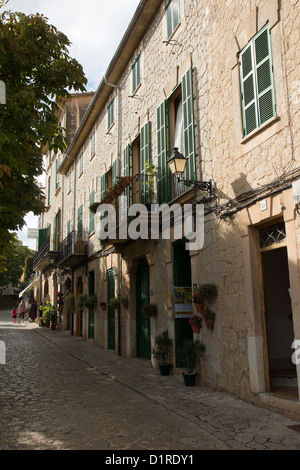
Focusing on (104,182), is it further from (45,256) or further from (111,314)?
(45,256)

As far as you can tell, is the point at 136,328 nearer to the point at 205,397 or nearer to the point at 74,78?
the point at 205,397

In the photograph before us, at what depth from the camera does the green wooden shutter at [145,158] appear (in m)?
10.6

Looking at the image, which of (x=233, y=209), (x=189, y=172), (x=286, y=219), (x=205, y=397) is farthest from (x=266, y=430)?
(x=189, y=172)

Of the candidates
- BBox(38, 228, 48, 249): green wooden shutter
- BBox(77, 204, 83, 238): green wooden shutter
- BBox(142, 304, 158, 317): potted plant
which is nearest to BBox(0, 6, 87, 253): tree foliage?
BBox(142, 304, 158, 317): potted plant

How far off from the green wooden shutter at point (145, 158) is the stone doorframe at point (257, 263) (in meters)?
4.08

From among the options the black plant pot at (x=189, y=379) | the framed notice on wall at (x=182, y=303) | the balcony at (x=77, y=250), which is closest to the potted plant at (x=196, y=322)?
the black plant pot at (x=189, y=379)

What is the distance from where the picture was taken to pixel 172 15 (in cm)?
1001

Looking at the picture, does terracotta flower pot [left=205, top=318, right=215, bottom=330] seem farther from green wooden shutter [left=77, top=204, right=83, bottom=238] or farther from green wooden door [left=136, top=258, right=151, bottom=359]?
green wooden shutter [left=77, top=204, right=83, bottom=238]

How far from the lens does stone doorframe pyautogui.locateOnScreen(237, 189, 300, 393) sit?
5675 millimetres

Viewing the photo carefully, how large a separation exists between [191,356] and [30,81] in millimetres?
5847

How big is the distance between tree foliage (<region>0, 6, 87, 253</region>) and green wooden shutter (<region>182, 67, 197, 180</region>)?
205 centimetres

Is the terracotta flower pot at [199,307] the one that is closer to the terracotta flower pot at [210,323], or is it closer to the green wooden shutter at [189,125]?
the terracotta flower pot at [210,323]
